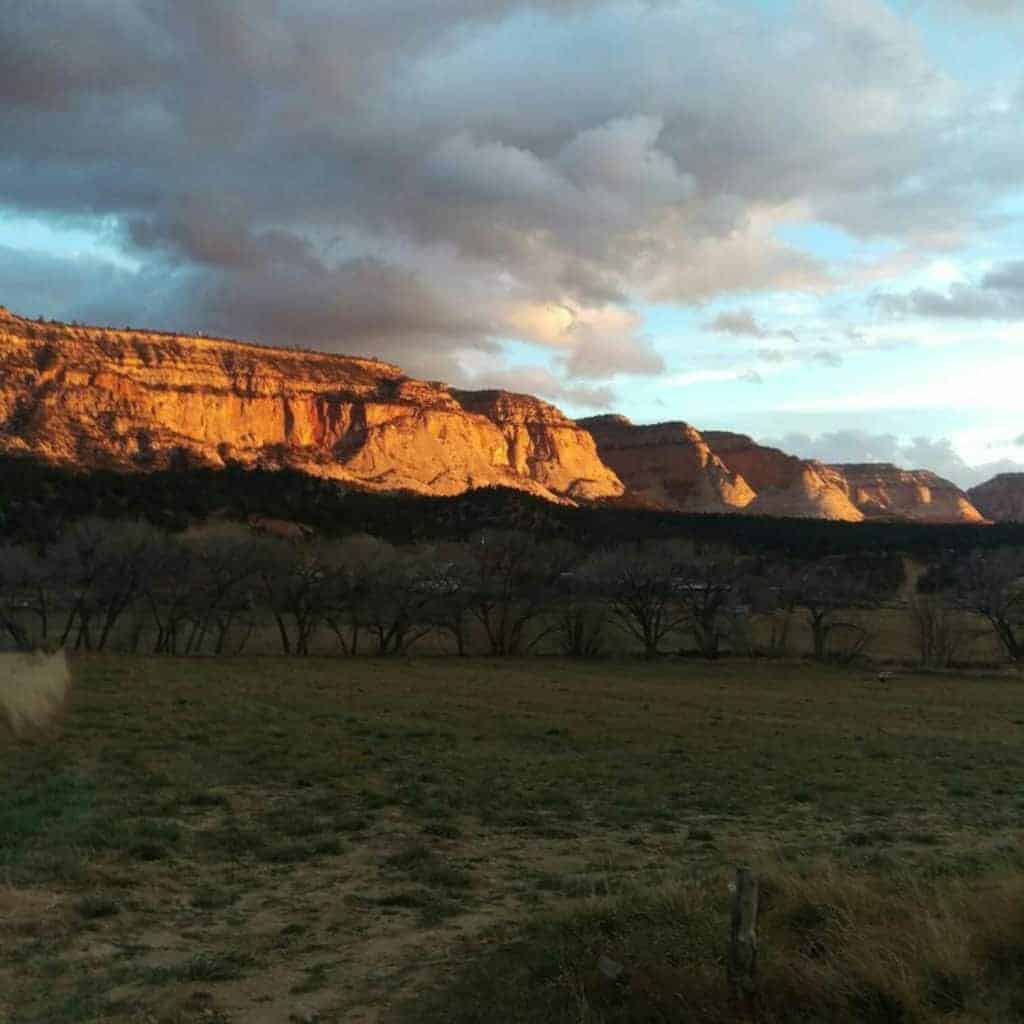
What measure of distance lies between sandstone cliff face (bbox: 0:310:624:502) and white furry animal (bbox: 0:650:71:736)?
261ft

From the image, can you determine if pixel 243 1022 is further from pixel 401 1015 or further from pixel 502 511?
pixel 502 511

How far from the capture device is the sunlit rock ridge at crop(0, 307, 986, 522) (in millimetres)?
113125

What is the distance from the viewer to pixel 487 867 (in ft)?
31.1

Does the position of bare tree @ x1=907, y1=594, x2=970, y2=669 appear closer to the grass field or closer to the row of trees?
the row of trees

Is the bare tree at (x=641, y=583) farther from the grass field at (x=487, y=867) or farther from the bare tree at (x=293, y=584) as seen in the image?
the grass field at (x=487, y=867)

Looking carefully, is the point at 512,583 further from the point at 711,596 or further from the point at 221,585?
the point at 221,585

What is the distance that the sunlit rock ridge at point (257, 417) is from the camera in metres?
113

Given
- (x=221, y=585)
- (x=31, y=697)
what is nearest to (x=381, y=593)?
(x=221, y=585)

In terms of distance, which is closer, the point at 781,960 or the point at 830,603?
the point at 781,960

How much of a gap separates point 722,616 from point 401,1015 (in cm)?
5008

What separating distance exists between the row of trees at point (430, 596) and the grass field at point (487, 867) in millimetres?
27667

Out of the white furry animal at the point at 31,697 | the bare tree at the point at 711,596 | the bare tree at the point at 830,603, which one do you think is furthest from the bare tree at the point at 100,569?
the bare tree at the point at 830,603

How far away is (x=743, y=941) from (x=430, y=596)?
4716cm

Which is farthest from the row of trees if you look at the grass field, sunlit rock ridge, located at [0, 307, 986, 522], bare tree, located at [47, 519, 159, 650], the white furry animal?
sunlit rock ridge, located at [0, 307, 986, 522]
